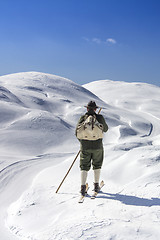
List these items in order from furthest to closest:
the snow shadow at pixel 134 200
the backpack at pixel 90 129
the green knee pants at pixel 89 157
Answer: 1. the green knee pants at pixel 89 157
2. the backpack at pixel 90 129
3. the snow shadow at pixel 134 200

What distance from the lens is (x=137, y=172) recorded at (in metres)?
4.76

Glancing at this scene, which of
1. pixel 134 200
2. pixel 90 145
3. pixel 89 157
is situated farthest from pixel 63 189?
pixel 134 200

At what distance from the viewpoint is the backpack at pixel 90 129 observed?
3.88 metres

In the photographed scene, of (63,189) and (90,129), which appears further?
(63,189)

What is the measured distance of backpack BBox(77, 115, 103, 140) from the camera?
3.88 meters

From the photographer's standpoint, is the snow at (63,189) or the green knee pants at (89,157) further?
the green knee pants at (89,157)

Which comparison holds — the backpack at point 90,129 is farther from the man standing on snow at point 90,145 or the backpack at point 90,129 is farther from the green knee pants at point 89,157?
the green knee pants at point 89,157

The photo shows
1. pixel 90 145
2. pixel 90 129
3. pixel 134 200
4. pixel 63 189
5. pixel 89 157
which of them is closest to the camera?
pixel 134 200

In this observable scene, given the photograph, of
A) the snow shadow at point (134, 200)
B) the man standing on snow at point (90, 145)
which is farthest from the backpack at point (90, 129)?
the snow shadow at point (134, 200)

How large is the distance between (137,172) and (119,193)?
2.60ft

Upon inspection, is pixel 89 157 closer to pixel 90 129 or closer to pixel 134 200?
pixel 90 129

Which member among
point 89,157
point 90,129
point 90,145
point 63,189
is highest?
point 90,129

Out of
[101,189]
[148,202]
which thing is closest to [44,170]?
[101,189]

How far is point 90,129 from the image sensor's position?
3881 millimetres
